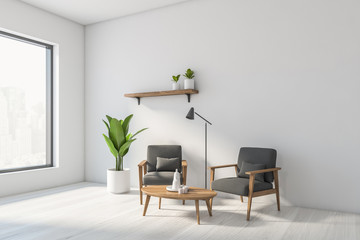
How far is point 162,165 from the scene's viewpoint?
415 cm

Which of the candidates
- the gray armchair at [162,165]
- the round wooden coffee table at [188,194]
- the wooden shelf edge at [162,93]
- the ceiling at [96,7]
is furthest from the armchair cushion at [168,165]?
the ceiling at [96,7]

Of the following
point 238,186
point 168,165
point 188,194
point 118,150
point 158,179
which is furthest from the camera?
point 118,150

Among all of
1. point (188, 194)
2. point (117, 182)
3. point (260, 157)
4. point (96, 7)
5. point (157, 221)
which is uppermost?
point (96, 7)

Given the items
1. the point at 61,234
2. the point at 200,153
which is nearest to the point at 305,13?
the point at 200,153

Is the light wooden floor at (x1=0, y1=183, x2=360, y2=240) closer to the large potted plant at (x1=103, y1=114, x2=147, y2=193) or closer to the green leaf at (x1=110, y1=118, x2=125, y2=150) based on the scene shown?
the large potted plant at (x1=103, y1=114, x2=147, y2=193)

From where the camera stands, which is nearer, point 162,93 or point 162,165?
point 162,165

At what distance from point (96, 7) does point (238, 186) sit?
354cm

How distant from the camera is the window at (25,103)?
14.6ft

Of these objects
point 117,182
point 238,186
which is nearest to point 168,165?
point 117,182

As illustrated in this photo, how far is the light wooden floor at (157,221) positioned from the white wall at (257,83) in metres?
0.54

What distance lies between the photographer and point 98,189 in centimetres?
477

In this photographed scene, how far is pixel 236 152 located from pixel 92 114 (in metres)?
2.80

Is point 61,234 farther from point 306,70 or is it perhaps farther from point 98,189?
point 306,70

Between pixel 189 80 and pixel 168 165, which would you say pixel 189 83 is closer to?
pixel 189 80
